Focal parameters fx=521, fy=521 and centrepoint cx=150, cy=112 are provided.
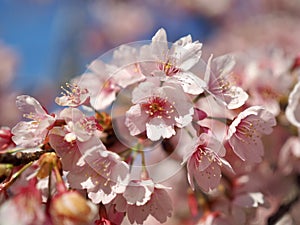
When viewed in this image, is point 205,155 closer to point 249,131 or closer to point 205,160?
point 205,160

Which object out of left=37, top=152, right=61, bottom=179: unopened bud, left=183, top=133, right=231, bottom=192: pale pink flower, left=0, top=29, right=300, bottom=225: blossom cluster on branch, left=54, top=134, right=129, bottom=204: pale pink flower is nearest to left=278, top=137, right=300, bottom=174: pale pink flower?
left=0, top=29, right=300, bottom=225: blossom cluster on branch

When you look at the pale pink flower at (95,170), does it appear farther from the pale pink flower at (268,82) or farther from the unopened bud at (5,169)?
the pale pink flower at (268,82)

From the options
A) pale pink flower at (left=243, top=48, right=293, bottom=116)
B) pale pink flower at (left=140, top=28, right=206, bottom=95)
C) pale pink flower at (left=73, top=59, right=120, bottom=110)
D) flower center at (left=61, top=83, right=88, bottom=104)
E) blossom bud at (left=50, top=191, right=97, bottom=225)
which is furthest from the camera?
pale pink flower at (left=243, top=48, right=293, bottom=116)

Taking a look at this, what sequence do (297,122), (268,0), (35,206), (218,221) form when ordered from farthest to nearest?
(268,0), (297,122), (218,221), (35,206)

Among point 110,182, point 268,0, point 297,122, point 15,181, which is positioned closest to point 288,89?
point 297,122

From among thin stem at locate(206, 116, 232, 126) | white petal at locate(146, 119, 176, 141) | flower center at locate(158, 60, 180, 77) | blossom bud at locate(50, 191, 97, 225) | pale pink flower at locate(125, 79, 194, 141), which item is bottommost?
thin stem at locate(206, 116, 232, 126)

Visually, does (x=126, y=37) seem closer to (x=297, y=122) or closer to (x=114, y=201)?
(x=297, y=122)

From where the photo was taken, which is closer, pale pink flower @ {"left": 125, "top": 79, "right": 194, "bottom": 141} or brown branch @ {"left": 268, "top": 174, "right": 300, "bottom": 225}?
pale pink flower @ {"left": 125, "top": 79, "right": 194, "bottom": 141}

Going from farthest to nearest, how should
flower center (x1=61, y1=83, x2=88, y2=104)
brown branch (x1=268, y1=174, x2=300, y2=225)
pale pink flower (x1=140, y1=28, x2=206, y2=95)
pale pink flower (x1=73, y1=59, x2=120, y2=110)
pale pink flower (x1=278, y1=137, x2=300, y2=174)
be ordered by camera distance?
pale pink flower (x1=278, y1=137, x2=300, y2=174), brown branch (x1=268, y1=174, x2=300, y2=225), pale pink flower (x1=73, y1=59, x2=120, y2=110), flower center (x1=61, y1=83, x2=88, y2=104), pale pink flower (x1=140, y1=28, x2=206, y2=95)

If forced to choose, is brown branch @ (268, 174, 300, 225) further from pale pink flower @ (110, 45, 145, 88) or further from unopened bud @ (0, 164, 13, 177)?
unopened bud @ (0, 164, 13, 177)
